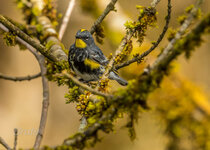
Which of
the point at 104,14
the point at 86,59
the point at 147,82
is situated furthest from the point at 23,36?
the point at 147,82

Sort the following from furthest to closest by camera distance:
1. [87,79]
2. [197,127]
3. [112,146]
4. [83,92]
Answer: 1. [112,146]
2. [197,127]
3. [87,79]
4. [83,92]

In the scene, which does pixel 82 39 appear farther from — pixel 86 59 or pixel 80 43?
pixel 86 59

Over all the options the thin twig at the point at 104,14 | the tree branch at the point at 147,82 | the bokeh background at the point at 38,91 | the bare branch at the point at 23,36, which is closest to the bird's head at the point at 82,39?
the thin twig at the point at 104,14

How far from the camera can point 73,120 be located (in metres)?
8.45

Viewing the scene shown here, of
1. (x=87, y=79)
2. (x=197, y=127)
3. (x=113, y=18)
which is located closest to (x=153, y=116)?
(x=197, y=127)

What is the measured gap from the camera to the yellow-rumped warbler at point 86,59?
3.58 metres

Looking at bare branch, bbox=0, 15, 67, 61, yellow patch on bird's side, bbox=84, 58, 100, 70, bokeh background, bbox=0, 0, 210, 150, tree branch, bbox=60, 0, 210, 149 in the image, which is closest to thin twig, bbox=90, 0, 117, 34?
yellow patch on bird's side, bbox=84, 58, 100, 70

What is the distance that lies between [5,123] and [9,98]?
68 cm

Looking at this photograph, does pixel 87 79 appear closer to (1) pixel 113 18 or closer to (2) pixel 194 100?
(1) pixel 113 18

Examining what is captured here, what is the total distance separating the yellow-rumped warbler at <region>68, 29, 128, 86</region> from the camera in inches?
141

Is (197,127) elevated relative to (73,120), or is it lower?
lower

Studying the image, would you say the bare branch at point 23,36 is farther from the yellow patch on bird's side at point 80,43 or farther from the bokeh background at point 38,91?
the bokeh background at point 38,91

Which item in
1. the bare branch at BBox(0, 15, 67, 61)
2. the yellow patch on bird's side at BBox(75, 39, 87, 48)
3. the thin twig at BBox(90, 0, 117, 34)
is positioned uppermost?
the yellow patch on bird's side at BBox(75, 39, 87, 48)

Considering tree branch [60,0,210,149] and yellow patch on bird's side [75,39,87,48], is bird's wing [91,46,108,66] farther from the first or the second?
tree branch [60,0,210,149]
